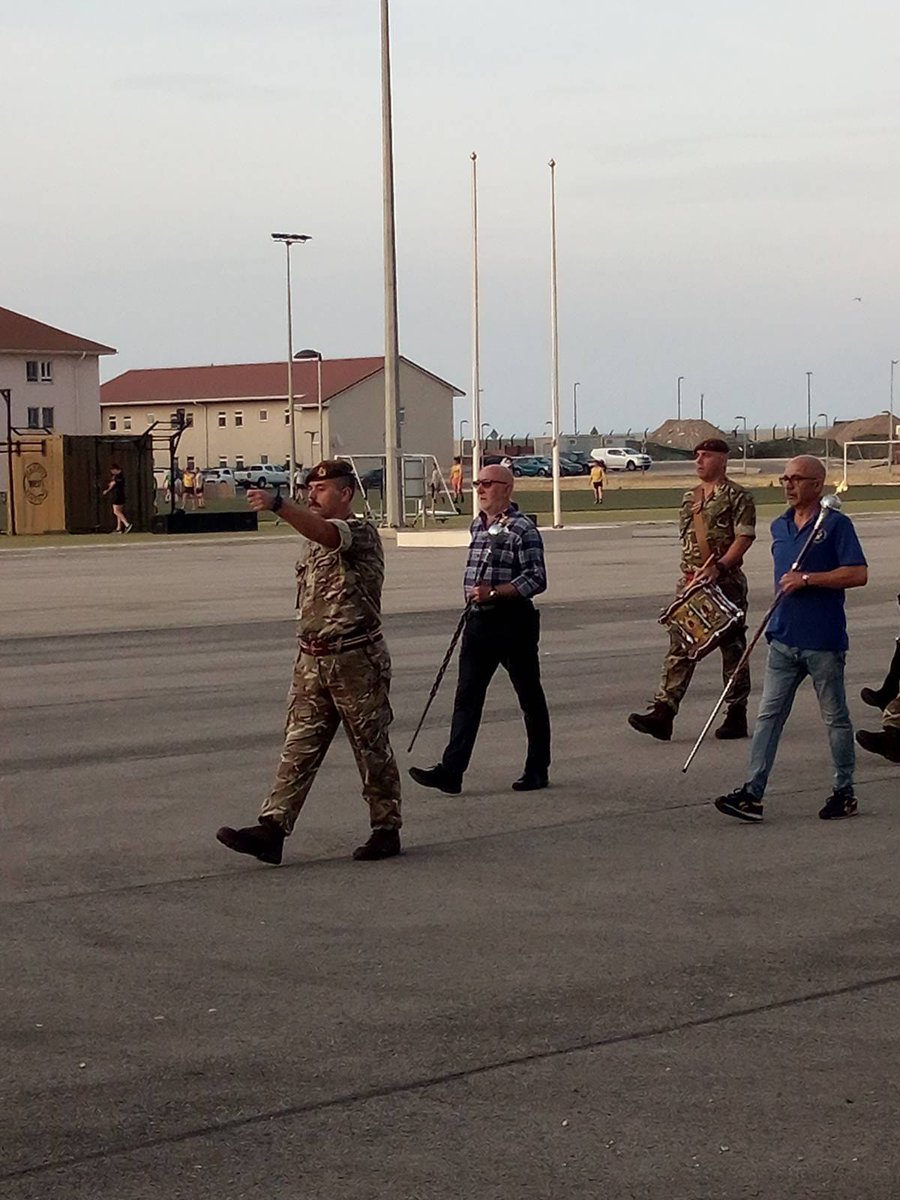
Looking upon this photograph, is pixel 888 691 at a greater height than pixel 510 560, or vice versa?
pixel 510 560

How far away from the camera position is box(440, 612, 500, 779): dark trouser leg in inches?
423

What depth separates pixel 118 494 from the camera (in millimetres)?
47562

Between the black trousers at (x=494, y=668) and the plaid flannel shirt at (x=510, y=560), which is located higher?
the plaid flannel shirt at (x=510, y=560)

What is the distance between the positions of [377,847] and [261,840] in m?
0.54

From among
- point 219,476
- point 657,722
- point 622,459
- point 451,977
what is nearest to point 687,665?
point 657,722

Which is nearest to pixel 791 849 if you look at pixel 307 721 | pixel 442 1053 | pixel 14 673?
pixel 307 721

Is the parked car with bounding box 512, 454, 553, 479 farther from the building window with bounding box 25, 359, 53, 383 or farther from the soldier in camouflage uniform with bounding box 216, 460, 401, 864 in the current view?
the soldier in camouflage uniform with bounding box 216, 460, 401, 864

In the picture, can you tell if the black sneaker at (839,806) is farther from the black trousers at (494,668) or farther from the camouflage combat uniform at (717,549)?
the camouflage combat uniform at (717,549)

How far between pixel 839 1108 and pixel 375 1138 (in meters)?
1.26

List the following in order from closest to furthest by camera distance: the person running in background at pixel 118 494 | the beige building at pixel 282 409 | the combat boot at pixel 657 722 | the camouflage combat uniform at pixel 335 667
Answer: the camouflage combat uniform at pixel 335 667 → the combat boot at pixel 657 722 → the person running in background at pixel 118 494 → the beige building at pixel 282 409

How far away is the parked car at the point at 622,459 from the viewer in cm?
12019

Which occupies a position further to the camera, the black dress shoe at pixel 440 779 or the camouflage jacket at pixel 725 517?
the camouflage jacket at pixel 725 517

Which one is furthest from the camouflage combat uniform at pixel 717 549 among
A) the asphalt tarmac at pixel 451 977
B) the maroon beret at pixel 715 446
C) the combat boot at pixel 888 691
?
the combat boot at pixel 888 691

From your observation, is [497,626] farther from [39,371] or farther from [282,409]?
[282,409]
